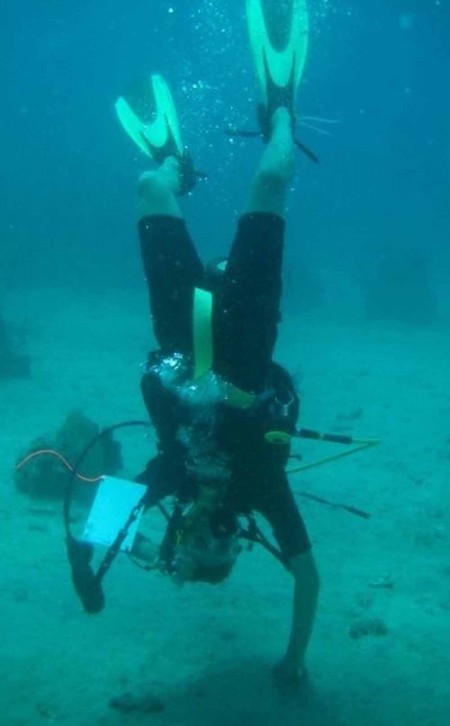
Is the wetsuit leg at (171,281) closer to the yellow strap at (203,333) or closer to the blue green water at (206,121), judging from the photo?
the yellow strap at (203,333)

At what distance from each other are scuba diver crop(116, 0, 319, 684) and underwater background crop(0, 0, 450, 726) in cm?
73

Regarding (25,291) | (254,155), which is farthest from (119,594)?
(254,155)

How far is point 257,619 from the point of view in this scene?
5.19 m

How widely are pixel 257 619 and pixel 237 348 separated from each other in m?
2.57

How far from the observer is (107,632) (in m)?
4.86

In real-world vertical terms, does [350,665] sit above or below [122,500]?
below

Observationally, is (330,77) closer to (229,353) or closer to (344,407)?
(344,407)

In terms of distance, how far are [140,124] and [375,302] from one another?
17.7 meters

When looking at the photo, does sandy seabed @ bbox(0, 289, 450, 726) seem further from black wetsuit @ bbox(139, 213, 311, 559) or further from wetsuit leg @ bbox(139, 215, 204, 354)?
wetsuit leg @ bbox(139, 215, 204, 354)

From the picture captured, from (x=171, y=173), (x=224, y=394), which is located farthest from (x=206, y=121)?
(x=224, y=394)

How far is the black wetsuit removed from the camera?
3697 mm

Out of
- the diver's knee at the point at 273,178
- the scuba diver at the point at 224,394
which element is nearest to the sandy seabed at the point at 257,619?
the scuba diver at the point at 224,394

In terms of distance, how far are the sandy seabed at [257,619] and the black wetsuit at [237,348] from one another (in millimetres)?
1023

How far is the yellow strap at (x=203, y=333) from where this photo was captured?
3.70 m
